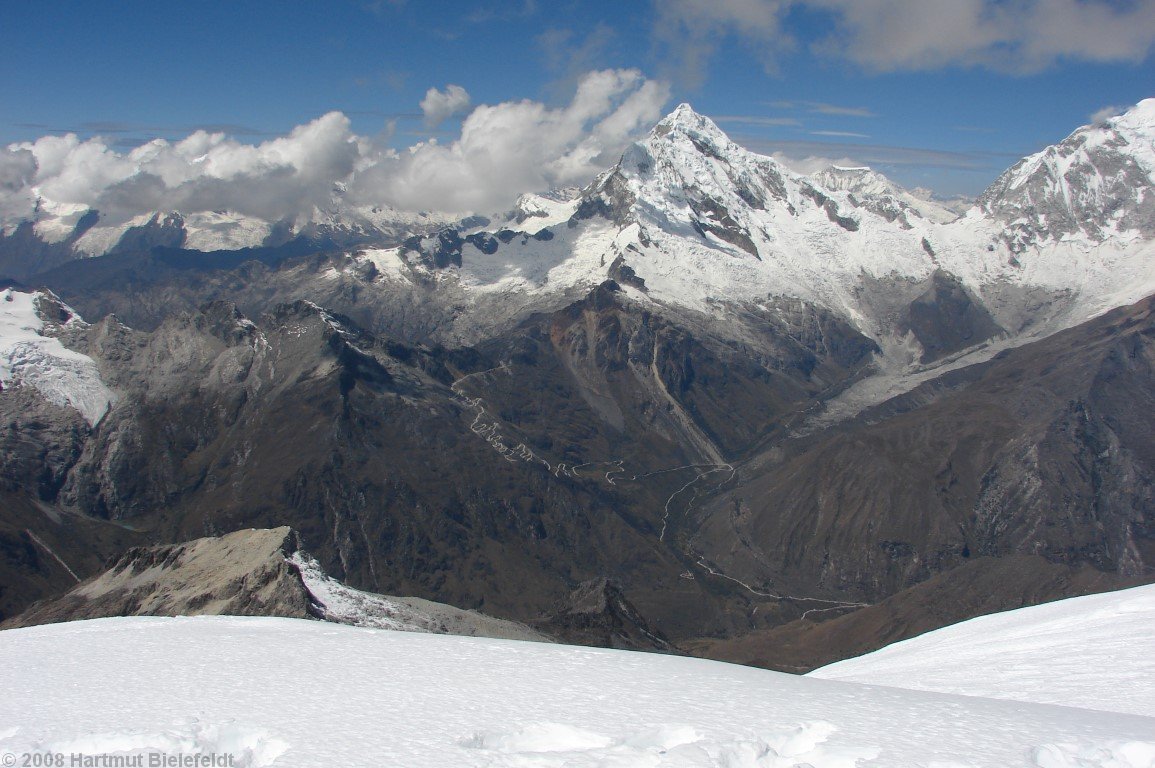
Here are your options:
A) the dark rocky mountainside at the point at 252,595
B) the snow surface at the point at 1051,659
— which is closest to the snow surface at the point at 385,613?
the dark rocky mountainside at the point at 252,595

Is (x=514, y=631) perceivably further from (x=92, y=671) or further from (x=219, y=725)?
(x=219, y=725)

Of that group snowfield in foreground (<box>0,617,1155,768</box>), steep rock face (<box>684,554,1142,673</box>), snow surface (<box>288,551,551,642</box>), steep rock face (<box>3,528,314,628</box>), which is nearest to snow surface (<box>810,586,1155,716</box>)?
snowfield in foreground (<box>0,617,1155,768</box>)

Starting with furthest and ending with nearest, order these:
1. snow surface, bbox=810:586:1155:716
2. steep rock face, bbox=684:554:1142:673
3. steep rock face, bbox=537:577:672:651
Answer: steep rock face, bbox=684:554:1142:673
steep rock face, bbox=537:577:672:651
snow surface, bbox=810:586:1155:716

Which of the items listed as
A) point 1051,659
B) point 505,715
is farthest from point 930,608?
point 505,715

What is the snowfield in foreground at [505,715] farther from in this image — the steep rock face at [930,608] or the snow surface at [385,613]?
the steep rock face at [930,608]


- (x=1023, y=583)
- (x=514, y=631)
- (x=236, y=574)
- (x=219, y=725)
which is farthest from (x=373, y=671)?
(x=1023, y=583)

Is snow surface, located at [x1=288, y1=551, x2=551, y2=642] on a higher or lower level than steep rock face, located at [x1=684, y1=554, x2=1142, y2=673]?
higher

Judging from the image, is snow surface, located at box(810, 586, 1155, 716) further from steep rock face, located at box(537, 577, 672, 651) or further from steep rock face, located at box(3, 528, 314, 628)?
steep rock face, located at box(537, 577, 672, 651)

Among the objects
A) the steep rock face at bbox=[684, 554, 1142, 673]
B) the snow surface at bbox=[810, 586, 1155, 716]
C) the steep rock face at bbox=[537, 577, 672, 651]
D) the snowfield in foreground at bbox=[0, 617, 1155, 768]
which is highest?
the snowfield in foreground at bbox=[0, 617, 1155, 768]
